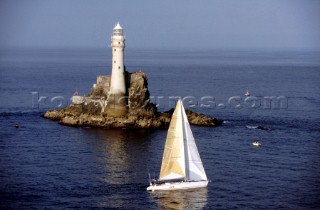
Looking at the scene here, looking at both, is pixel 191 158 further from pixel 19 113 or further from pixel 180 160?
pixel 19 113

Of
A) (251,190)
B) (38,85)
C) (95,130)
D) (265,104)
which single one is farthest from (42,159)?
(38,85)

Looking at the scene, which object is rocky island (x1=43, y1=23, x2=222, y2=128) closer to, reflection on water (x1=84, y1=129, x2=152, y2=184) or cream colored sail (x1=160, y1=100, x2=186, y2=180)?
reflection on water (x1=84, y1=129, x2=152, y2=184)

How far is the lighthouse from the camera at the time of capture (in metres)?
101

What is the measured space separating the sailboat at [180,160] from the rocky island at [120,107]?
1417 inches

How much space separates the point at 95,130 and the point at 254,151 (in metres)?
28.4

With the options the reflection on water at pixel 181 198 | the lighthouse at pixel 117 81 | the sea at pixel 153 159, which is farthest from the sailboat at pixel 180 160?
the lighthouse at pixel 117 81

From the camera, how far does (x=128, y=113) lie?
10156 cm

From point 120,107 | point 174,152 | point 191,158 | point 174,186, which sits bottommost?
point 174,186

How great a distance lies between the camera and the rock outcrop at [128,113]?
3920 inches

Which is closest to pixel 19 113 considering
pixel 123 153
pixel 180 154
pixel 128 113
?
pixel 128 113

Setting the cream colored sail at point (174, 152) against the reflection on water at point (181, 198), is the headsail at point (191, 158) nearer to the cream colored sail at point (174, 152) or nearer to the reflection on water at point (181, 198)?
the cream colored sail at point (174, 152)

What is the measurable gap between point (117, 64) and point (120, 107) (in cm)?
748

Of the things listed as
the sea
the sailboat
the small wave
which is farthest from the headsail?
the small wave

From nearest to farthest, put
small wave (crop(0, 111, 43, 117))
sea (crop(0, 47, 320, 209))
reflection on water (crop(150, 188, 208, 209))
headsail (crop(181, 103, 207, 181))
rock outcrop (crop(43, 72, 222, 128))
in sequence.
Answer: reflection on water (crop(150, 188, 208, 209))
sea (crop(0, 47, 320, 209))
headsail (crop(181, 103, 207, 181))
rock outcrop (crop(43, 72, 222, 128))
small wave (crop(0, 111, 43, 117))
